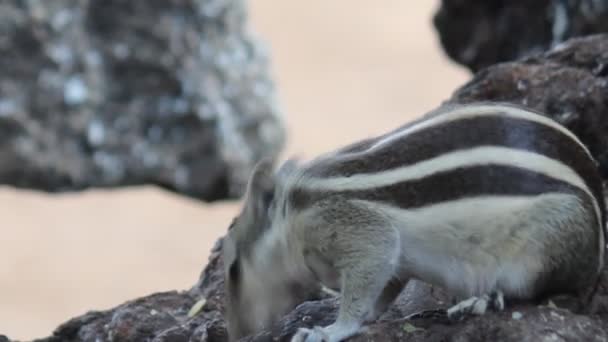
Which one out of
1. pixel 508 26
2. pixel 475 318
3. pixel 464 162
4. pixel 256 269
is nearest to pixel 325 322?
pixel 256 269

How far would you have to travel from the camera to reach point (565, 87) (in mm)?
2713

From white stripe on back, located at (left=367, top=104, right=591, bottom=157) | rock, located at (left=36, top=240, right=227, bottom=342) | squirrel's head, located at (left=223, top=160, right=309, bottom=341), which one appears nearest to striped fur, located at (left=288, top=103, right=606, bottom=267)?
white stripe on back, located at (left=367, top=104, right=591, bottom=157)

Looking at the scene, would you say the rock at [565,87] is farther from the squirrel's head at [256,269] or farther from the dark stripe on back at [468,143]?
the squirrel's head at [256,269]

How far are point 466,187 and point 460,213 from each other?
5cm

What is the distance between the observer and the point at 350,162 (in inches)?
79.7

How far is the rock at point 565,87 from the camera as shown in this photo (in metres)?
2.64

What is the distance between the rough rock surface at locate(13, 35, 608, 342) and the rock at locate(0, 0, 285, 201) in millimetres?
2848

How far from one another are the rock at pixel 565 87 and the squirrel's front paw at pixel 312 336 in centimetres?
101

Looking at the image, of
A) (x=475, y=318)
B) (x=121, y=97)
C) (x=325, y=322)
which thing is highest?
(x=121, y=97)

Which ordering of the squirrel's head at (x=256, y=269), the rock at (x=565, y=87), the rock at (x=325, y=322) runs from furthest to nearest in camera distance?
1. the rock at (x=565, y=87)
2. the squirrel's head at (x=256, y=269)
3. the rock at (x=325, y=322)

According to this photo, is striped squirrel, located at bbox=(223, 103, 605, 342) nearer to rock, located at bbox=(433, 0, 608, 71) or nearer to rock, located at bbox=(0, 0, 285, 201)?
rock, located at bbox=(433, 0, 608, 71)

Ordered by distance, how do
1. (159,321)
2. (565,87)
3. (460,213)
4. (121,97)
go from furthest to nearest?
(121,97), (565,87), (159,321), (460,213)

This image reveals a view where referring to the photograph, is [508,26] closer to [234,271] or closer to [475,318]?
[234,271]

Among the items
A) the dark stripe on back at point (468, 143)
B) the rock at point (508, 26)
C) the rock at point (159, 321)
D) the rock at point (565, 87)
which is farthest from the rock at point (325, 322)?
the rock at point (508, 26)
